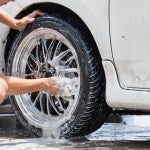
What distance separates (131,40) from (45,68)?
0.90 meters

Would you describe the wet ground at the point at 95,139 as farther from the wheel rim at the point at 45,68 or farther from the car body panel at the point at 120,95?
the car body panel at the point at 120,95

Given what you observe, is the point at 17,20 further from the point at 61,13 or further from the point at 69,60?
the point at 69,60

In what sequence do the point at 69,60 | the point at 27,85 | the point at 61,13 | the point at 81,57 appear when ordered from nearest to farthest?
1. the point at 27,85
2. the point at 81,57
3. the point at 69,60
4. the point at 61,13

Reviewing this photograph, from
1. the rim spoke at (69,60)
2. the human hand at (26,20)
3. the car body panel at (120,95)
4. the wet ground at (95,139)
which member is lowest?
the wet ground at (95,139)

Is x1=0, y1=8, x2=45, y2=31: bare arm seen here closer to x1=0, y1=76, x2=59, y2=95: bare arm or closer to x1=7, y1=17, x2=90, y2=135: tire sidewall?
x1=7, y1=17, x2=90, y2=135: tire sidewall

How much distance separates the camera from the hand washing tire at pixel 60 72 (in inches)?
168

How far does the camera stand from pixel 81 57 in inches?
168

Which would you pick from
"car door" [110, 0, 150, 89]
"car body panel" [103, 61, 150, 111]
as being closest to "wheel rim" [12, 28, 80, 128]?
"car body panel" [103, 61, 150, 111]

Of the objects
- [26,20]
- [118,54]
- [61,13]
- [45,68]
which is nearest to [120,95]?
[118,54]

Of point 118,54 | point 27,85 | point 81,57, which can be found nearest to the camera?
point 118,54

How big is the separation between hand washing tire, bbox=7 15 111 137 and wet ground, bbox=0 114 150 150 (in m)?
0.10

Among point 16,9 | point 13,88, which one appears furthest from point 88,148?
point 16,9

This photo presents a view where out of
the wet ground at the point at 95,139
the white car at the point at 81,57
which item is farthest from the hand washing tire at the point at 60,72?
the wet ground at the point at 95,139

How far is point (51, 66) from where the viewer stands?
179 inches
